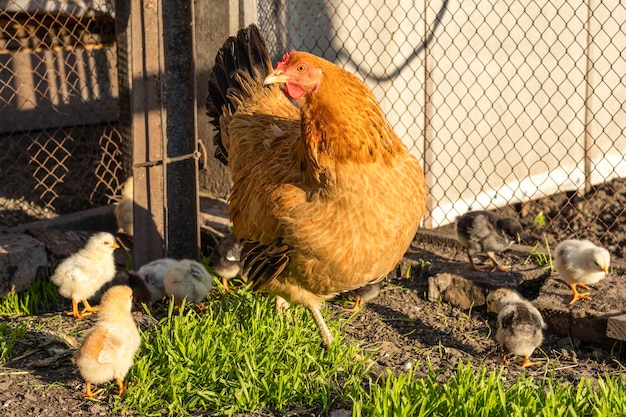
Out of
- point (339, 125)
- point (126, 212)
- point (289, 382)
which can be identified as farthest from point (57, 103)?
point (289, 382)

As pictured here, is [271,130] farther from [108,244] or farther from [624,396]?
[624,396]

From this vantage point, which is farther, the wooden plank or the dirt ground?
the wooden plank

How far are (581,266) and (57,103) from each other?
17.3ft

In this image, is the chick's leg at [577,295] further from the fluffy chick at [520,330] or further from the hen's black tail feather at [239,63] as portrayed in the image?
the hen's black tail feather at [239,63]

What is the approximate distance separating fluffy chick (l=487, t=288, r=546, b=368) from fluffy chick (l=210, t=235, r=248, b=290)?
189cm

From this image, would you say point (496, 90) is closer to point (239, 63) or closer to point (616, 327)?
point (239, 63)

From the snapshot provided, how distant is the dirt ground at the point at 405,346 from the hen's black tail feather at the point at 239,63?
5.12 ft

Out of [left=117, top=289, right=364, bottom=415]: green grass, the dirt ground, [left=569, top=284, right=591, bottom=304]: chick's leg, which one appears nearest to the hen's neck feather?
[left=117, top=289, right=364, bottom=415]: green grass

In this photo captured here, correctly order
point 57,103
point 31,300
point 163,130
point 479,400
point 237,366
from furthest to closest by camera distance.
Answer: point 57,103 < point 163,130 < point 31,300 < point 237,366 < point 479,400

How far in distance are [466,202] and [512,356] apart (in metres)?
2.62

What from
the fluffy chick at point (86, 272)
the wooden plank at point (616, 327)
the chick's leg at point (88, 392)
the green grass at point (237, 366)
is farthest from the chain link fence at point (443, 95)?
the chick's leg at point (88, 392)

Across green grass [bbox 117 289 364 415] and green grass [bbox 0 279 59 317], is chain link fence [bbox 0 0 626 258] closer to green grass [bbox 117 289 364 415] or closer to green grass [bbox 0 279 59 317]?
green grass [bbox 0 279 59 317]

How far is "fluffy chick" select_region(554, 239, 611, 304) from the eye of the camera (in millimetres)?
5484

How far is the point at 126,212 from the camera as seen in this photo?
674 cm
